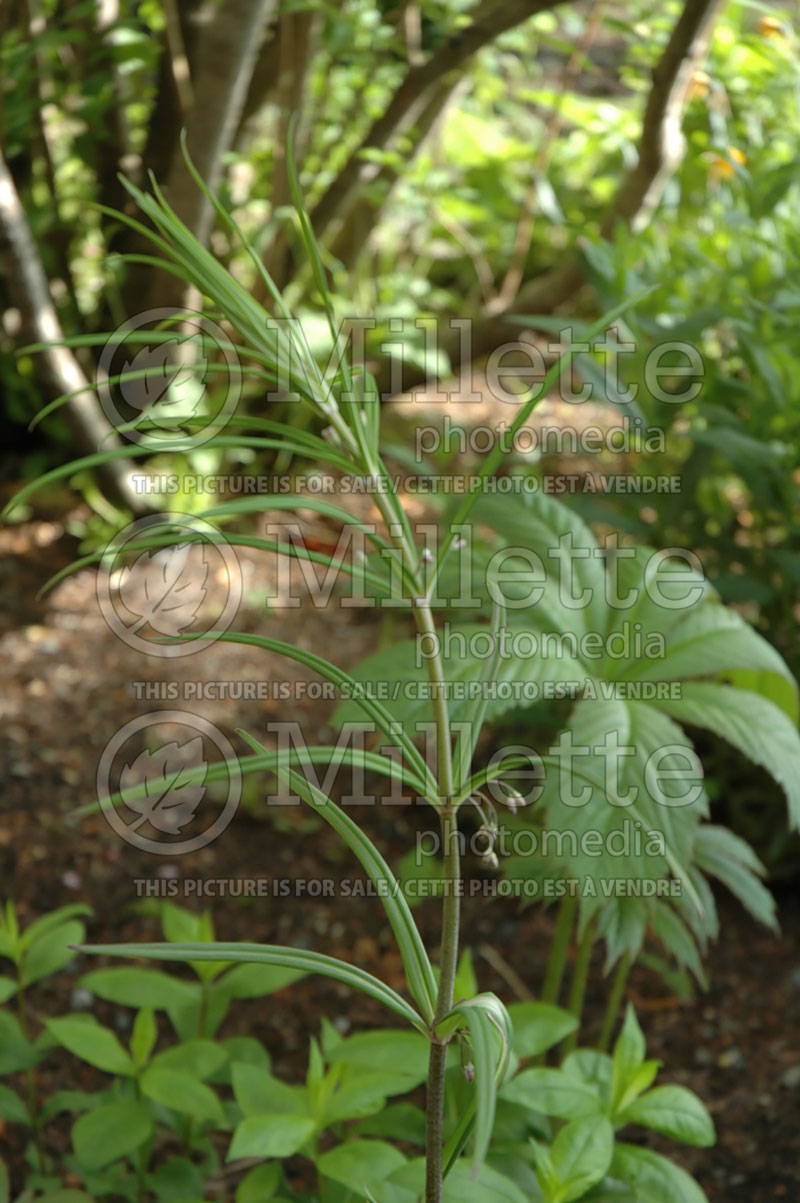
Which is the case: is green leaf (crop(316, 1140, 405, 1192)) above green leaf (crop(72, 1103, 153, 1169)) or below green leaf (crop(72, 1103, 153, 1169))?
above

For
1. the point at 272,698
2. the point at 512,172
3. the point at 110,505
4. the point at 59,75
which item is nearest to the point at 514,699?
the point at 272,698

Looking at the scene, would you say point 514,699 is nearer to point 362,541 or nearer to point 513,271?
point 362,541

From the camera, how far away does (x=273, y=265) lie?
2420 mm

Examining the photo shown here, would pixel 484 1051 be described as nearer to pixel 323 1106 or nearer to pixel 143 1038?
pixel 323 1106

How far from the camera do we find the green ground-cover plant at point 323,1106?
3.13ft

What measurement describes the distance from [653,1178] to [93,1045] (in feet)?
1.80

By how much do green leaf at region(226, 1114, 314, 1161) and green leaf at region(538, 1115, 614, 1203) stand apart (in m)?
0.22

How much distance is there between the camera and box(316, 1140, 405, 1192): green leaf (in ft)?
3.05

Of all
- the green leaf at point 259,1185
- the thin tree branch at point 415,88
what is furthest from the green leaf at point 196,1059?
the thin tree branch at point 415,88

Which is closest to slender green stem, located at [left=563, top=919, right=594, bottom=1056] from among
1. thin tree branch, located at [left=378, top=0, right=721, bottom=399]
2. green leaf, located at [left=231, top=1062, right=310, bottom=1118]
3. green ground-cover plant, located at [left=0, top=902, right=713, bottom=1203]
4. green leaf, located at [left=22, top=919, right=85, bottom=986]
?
green ground-cover plant, located at [left=0, top=902, right=713, bottom=1203]

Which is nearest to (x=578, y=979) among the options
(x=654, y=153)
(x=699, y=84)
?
(x=654, y=153)

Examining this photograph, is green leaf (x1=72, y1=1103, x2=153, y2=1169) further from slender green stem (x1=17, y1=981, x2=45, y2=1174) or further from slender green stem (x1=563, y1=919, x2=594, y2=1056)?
slender green stem (x1=563, y1=919, x2=594, y2=1056)

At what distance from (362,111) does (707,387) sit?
121 centimetres

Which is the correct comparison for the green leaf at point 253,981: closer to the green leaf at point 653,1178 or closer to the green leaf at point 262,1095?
the green leaf at point 262,1095
